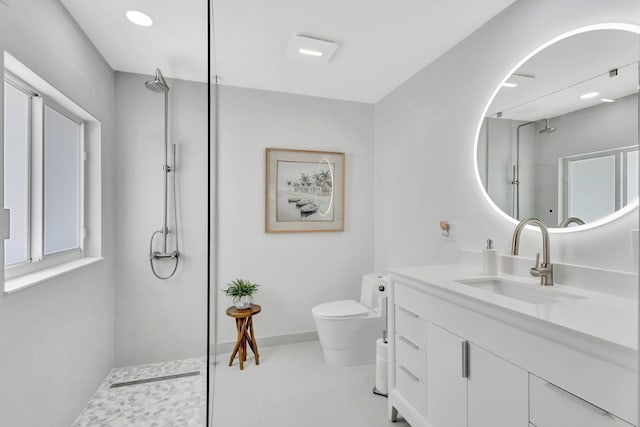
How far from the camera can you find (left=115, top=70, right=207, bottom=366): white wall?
1.29 meters

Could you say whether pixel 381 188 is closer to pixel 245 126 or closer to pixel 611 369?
pixel 245 126

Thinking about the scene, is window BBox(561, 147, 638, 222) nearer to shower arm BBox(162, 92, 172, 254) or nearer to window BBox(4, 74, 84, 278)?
window BBox(4, 74, 84, 278)

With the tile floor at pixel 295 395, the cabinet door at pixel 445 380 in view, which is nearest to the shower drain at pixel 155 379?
the tile floor at pixel 295 395

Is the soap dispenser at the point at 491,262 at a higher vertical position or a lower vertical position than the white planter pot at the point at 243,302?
higher

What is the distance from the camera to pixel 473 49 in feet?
5.97

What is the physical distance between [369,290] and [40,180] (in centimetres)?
220

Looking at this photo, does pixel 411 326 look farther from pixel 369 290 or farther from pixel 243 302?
pixel 243 302

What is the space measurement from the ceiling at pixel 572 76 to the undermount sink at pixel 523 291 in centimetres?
77

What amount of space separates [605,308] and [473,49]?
4.98 ft

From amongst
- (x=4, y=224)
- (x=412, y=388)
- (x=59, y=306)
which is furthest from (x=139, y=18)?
(x=412, y=388)

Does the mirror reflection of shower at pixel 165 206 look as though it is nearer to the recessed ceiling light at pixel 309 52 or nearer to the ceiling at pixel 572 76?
the recessed ceiling light at pixel 309 52

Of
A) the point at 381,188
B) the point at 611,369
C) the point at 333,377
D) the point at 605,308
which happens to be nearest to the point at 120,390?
the point at 333,377

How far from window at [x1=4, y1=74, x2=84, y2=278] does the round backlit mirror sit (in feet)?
5.01

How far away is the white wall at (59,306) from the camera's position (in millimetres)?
788
